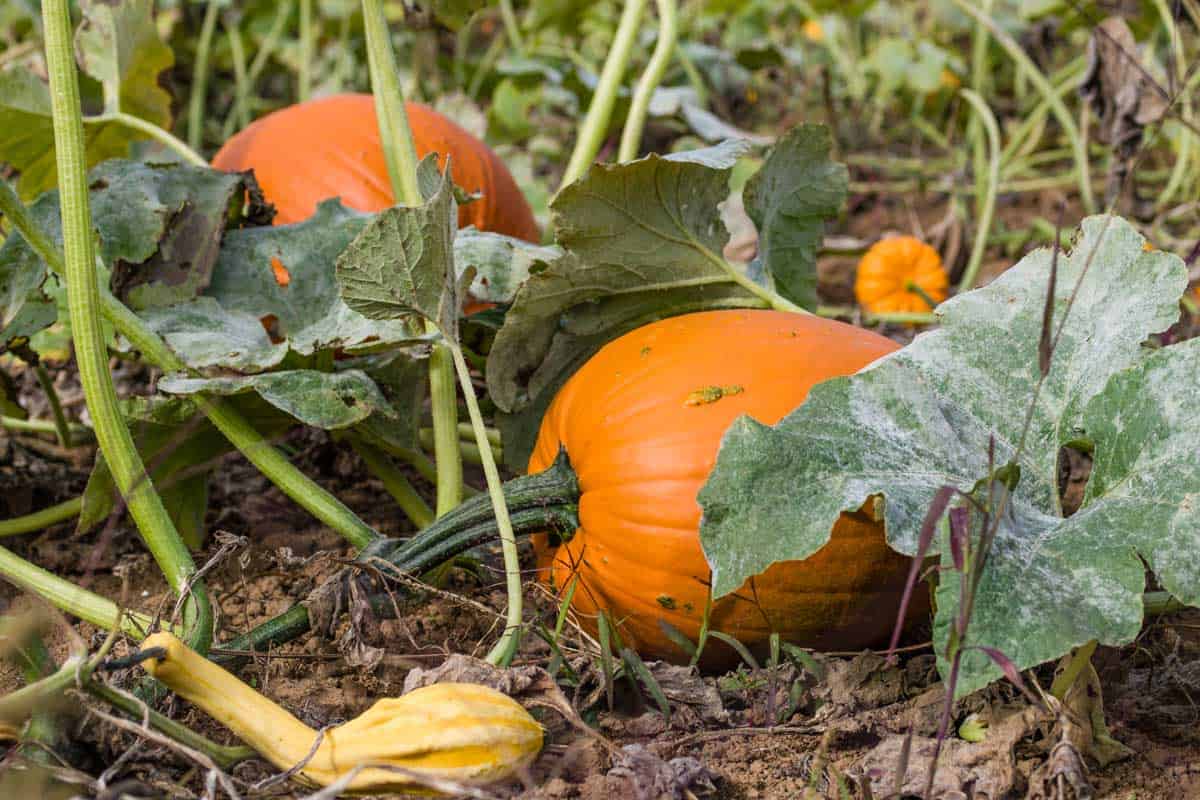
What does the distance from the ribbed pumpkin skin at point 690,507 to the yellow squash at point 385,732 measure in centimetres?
30

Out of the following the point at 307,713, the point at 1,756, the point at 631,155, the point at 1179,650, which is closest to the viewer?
the point at 1,756

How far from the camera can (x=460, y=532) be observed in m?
1.39

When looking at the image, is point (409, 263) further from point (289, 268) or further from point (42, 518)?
point (42, 518)

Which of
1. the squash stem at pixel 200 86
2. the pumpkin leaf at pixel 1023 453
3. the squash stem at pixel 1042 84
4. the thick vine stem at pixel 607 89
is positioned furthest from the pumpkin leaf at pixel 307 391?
the squash stem at pixel 200 86

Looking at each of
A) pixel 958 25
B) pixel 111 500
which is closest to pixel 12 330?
pixel 111 500

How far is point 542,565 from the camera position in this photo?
154cm

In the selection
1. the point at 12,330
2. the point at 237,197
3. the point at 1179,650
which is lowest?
the point at 1179,650

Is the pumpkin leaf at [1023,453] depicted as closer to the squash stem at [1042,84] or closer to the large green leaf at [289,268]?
the large green leaf at [289,268]

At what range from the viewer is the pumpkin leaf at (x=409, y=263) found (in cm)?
127

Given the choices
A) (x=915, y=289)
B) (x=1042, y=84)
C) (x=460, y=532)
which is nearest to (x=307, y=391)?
(x=460, y=532)

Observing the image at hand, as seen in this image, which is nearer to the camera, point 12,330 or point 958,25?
point 12,330

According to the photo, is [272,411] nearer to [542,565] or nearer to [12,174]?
[542,565]

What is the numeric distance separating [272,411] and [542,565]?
39 centimetres

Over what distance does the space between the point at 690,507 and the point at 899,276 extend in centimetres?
170
